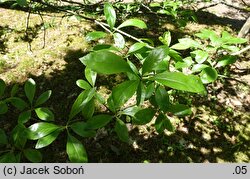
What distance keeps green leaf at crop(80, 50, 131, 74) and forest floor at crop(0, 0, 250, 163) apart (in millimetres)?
2449

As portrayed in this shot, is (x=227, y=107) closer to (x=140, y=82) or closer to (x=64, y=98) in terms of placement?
(x=64, y=98)

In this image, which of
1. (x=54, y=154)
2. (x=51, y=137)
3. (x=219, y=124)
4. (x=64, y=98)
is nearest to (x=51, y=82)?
(x=64, y=98)

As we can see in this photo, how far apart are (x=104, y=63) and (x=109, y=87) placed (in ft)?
10.8

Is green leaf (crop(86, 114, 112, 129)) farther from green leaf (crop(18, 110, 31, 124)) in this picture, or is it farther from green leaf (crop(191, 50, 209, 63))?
green leaf (crop(191, 50, 209, 63))

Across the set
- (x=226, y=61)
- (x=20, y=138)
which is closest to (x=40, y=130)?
(x=20, y=138)

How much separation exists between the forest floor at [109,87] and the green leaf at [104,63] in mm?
2449

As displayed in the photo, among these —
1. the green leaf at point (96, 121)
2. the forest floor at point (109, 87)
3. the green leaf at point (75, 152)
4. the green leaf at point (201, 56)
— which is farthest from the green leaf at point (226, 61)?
the forest floor at point (109, 87)

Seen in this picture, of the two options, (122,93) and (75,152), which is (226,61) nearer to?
(122,93)

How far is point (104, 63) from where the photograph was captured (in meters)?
1.09

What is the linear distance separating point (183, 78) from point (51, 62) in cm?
391

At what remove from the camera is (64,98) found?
13.6 feet

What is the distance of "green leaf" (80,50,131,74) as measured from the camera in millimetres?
1086

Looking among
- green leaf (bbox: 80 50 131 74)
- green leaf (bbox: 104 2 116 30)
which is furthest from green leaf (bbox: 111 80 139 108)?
green leaf (bbox: 104 2 116 30)

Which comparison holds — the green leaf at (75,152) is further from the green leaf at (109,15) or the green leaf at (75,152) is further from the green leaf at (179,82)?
the green leaf at (109,15)
